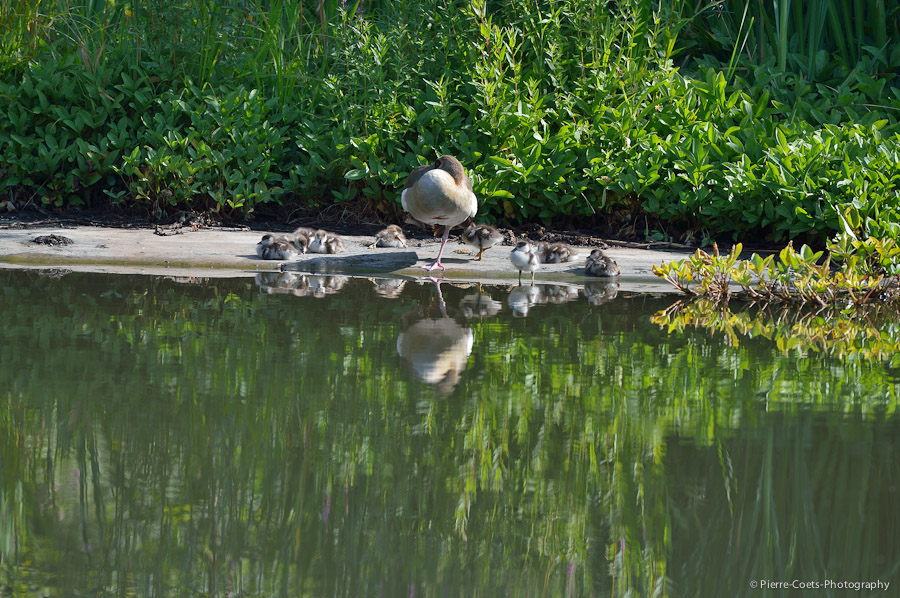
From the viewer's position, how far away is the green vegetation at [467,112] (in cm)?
1023

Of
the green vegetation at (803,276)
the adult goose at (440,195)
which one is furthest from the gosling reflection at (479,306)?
the green vegetation at (803,276)

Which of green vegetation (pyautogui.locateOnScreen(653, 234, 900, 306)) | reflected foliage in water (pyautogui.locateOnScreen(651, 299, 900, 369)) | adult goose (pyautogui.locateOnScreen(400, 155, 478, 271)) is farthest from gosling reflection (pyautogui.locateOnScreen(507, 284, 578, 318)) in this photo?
adult goose (pyautogui.locateOnScreen(400, 155, 478, 271))

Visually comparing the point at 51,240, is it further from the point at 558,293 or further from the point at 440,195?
the point at 558,293

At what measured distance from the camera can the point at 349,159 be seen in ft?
36.2

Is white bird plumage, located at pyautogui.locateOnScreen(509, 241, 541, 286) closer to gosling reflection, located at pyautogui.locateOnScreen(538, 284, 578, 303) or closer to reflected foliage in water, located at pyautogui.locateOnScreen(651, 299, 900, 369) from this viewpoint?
gosling reflection, located at pyautogui.locateOnScreen(538, 284, 578, 303)

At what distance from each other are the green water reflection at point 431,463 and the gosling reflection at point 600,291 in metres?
1.53

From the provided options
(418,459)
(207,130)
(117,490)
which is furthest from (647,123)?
(117,490)

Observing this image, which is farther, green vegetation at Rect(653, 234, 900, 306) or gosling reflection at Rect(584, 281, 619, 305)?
gosling reflection at Rect(584, 281, 619, 305)

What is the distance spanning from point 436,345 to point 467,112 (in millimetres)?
6031

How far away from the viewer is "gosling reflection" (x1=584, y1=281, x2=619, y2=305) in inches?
308

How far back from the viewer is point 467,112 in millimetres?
11492

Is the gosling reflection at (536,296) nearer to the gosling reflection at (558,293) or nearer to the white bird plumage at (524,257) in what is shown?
the gosling reflection at (558,293)

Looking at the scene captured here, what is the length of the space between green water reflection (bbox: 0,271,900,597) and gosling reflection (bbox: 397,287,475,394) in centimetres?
3

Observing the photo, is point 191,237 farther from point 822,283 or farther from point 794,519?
point 794,519
